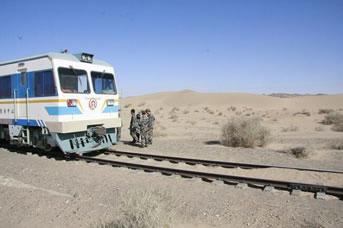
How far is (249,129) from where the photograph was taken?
16078mm

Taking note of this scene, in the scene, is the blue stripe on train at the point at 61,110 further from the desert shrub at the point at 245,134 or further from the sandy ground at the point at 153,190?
the desert shrub at the point at 245,134

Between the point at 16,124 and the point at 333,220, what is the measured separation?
449 inches

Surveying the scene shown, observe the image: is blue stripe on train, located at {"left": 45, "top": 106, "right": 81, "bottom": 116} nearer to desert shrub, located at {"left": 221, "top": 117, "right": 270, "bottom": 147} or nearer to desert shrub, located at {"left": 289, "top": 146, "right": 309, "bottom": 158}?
desert shrub, located at {"left": 221, "top": 117, "right": 270, "bottom": 147}

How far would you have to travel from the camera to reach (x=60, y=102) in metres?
11.7

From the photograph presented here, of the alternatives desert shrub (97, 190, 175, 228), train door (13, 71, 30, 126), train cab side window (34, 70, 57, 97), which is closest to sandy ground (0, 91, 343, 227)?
desert shrub (97, 190, 175, 228)

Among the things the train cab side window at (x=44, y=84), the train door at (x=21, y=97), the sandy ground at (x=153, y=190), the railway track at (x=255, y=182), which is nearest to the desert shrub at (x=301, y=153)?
the sandy ground at (x=153, y=190)

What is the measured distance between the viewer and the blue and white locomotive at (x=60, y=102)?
1192 centimetres

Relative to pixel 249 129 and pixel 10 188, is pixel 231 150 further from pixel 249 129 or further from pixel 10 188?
pixel 10 188

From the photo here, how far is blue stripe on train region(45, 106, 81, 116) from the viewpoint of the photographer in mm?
11746

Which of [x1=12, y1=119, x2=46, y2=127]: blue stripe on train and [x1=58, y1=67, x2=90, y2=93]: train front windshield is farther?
[x1=12, y1=119, x2=46, y2=127]: blue stripe on train

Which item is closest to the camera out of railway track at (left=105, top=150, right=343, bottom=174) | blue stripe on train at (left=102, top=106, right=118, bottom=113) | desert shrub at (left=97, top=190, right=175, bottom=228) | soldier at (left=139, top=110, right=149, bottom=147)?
desert shrub at (left=97, top=190, right=175, bottom=228)

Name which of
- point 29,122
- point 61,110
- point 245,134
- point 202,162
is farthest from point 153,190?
point 245,134

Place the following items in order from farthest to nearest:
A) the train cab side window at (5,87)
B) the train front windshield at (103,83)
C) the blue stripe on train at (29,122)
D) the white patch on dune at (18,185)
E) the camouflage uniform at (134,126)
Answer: the camouflage uniform at (134,126) → the train cab side window at (5,87) → the train front windshield at (103,83) → the blue stripe on train at (29,122) → the white patch on dune at (18,185)

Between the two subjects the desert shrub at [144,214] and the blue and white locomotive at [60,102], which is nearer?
the desert shrub at [144,214]
